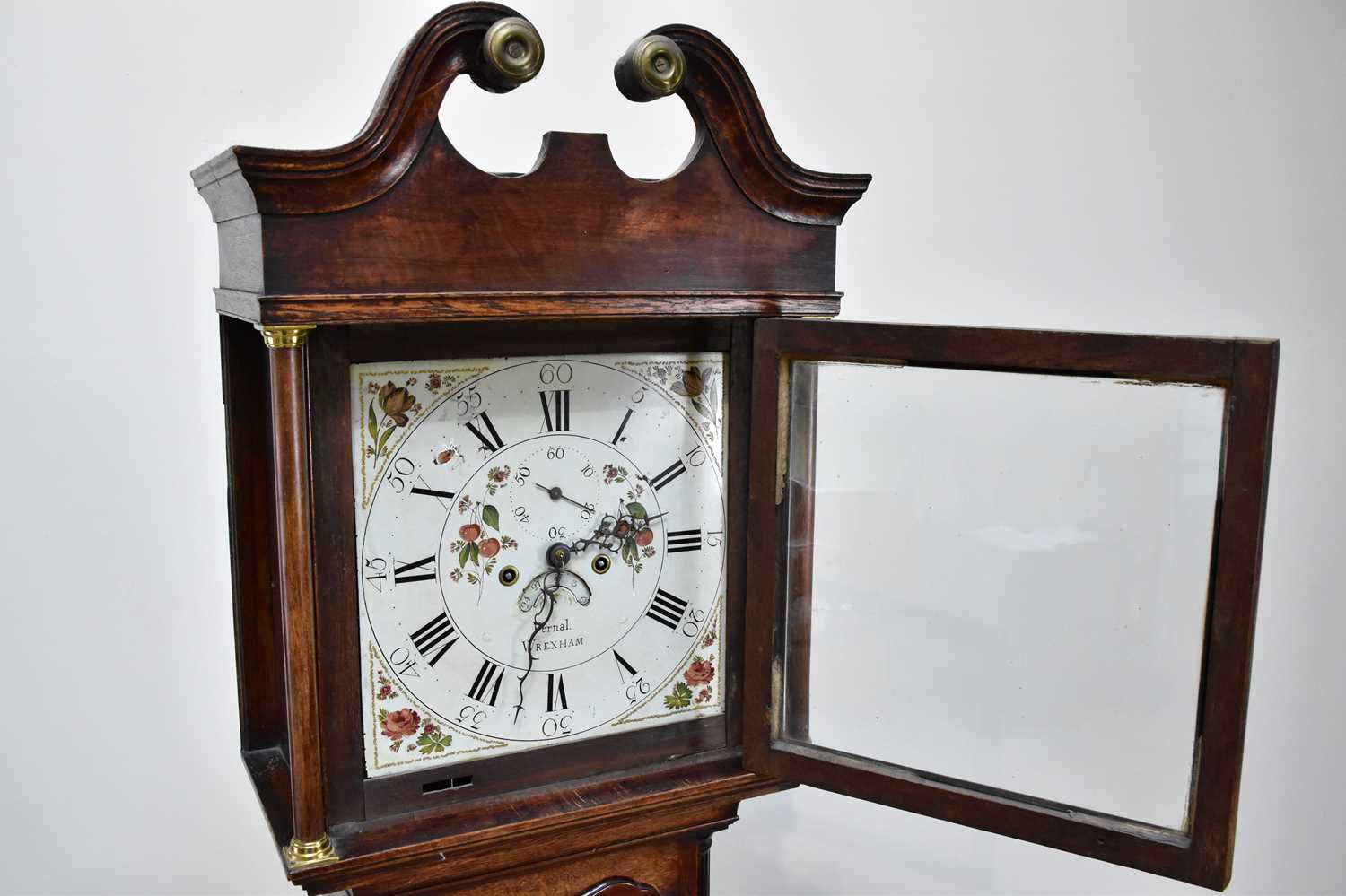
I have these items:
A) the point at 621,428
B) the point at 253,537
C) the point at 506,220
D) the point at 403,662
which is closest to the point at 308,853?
the point at 403,662

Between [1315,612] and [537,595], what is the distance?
149cm

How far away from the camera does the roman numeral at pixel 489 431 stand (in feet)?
4.86

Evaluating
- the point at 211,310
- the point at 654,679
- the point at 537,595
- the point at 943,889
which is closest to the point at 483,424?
the point at 537,595

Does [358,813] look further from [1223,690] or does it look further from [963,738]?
[1223,690]

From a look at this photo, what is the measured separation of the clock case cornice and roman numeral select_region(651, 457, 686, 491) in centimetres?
20

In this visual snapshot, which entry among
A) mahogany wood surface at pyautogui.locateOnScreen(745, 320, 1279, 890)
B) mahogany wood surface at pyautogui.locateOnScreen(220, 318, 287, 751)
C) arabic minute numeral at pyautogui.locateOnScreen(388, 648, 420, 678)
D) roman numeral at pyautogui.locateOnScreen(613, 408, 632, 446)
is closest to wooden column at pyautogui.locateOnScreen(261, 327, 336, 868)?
arabic minute numeral at pyautogui.locateOnScreen(388, 648, 420, 678)

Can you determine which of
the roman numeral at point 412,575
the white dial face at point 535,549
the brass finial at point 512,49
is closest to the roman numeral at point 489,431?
the white dial face at point 535,549

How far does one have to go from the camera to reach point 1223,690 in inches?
51.1

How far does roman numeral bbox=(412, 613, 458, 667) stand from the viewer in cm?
148

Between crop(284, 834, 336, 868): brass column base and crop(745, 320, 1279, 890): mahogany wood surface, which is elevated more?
crop(745, 320, 1279, 890): mahogany wood surface

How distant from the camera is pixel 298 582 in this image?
4.43 feet

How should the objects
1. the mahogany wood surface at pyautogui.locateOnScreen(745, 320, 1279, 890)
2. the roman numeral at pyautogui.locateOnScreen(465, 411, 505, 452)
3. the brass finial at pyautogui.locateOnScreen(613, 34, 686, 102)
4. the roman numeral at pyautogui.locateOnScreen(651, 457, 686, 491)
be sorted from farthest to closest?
the roman numeral at pyautogui.locateOnScreen(651, 457, 686, 491)
the roman numeral at pyautogui.locateOnScreen(465, 411, 505, 452)
the brass finial at pyautogui.locateOnScreen(613, 34, 686, 102)
the mahogany wood surface at pyautogui.locateOnScreen(745, 320, 1279, 890)

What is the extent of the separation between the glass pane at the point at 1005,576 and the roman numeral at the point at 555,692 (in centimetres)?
27

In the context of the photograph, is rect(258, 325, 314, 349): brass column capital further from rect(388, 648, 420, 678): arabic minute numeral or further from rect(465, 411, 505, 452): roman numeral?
rect(388, 648, 420, 678): arabic minute numeral
